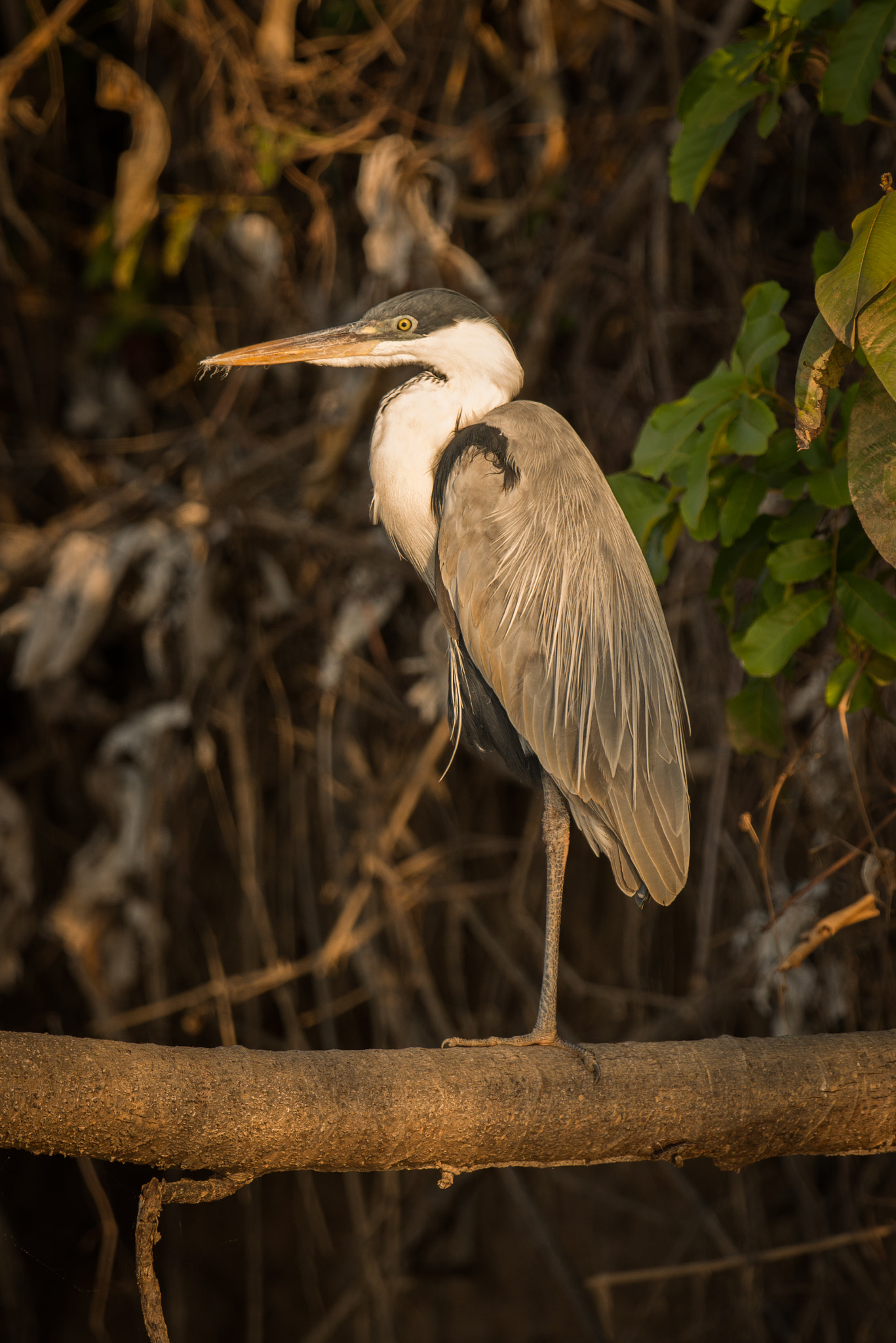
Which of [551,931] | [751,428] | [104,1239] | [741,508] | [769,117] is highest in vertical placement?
[769,117]

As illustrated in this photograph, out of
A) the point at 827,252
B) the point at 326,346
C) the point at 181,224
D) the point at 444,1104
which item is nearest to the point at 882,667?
the point at 827,252

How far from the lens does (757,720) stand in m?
1.48

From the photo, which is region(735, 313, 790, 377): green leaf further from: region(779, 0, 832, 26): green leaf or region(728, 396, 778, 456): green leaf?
Answer: region(779, 0, 832, 26): green leaf

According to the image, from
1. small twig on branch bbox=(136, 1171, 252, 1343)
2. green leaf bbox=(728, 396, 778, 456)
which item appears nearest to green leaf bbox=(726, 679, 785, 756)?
green leaf bbox=(728, 396, 778, 456)

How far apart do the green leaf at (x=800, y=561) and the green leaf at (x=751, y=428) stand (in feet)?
0.39

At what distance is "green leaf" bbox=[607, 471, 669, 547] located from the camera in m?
1.42

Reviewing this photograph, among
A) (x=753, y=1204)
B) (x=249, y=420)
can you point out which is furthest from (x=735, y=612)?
(x=249, y=420)

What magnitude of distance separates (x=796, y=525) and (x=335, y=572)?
1.49 m

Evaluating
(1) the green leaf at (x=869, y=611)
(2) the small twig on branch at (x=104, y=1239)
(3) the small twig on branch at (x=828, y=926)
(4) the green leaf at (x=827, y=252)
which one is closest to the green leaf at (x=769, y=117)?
(4) the green leaf at (x=827, y=252)

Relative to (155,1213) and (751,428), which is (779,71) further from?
(155,1213)

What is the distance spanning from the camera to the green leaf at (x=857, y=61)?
130 cm

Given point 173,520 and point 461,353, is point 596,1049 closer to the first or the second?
point 461,353

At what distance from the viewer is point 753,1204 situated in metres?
2.36

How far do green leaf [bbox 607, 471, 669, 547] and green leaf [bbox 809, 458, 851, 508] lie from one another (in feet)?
0.61
